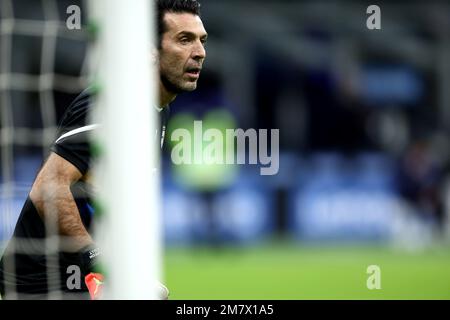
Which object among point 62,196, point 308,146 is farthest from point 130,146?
point 308,146

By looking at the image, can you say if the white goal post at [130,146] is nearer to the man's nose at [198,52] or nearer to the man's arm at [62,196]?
the man's arm at [62,196]

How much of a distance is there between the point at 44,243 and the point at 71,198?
36cm

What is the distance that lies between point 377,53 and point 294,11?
132 cm

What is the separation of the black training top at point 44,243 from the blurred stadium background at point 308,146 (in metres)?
3.77

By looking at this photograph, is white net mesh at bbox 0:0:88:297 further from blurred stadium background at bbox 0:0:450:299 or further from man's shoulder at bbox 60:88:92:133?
man's shoulder at bbox 60:88:92:133

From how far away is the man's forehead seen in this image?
12.5 ft

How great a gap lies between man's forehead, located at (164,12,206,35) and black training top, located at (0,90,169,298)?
0.41 meters

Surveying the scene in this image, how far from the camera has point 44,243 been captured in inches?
146

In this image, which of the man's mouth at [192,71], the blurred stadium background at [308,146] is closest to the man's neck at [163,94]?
the man's mouth at [192,71]

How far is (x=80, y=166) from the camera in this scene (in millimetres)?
3463

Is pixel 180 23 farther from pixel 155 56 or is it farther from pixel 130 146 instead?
pixel 130 146
